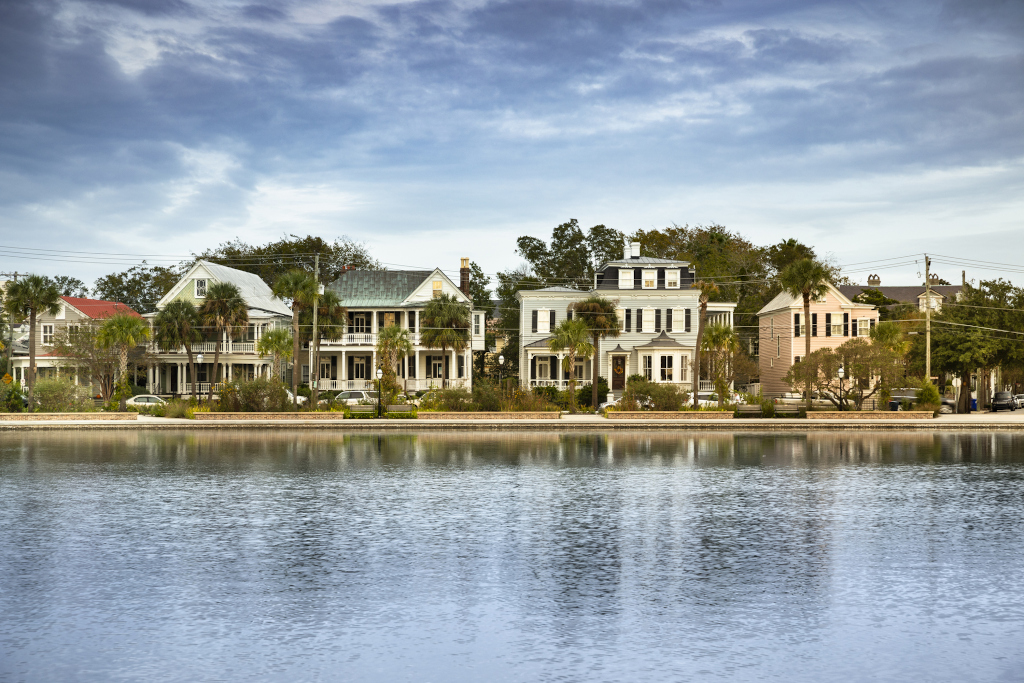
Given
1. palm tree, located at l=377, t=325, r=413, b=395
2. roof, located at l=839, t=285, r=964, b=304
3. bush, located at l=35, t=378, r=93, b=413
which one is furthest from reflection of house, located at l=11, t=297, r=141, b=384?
roof, located at l=839, t=285, r=964, b=304

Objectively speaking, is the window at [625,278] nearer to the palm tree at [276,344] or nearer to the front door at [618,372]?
the front door at [618,372]

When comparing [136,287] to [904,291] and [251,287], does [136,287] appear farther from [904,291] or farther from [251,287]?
[904,291]

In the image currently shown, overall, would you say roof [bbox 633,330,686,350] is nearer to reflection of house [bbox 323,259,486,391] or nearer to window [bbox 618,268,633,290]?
window [bbox 618,268,633,290]

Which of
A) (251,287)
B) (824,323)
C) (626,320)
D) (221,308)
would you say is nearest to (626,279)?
(626,320)

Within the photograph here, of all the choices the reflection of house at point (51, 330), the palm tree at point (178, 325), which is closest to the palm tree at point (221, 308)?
the palm tree at point (178, 325)

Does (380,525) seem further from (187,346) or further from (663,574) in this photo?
(187,346)

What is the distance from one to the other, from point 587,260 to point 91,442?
188 ft

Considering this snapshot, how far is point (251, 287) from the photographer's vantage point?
7400cm

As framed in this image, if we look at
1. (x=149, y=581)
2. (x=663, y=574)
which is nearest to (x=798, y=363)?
(x=663, y=574)

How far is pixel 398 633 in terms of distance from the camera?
387 inches

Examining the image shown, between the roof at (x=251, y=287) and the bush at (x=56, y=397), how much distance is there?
68.4ft

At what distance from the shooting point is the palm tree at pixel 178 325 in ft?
206

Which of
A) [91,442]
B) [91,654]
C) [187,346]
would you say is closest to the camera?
[91,654]

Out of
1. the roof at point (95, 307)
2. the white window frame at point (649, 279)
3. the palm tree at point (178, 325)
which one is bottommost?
the palm tree at point (178, 325)
